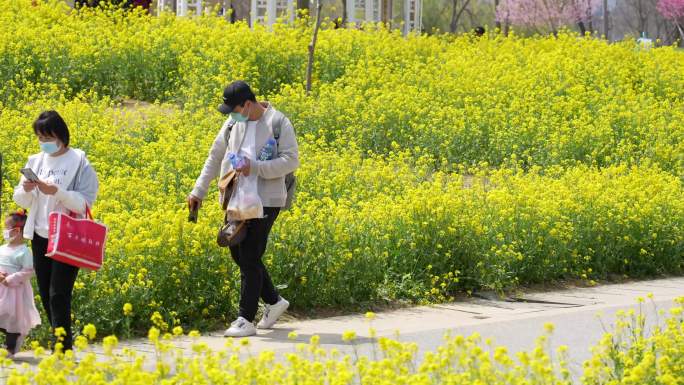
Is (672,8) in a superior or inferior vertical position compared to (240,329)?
superior

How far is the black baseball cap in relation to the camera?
827 centimetres

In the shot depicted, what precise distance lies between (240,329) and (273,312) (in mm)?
405

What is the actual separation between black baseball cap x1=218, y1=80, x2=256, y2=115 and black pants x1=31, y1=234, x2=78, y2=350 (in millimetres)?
1485

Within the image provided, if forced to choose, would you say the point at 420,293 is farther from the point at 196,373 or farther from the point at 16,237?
the point at 196,373

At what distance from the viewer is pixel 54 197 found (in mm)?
7375

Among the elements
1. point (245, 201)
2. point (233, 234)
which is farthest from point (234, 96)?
point (233, 234)

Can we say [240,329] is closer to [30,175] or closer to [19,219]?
[19,219]

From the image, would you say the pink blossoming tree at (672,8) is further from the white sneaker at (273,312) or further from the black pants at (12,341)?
the black pants at (12,341)

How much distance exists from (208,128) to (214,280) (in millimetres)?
6413

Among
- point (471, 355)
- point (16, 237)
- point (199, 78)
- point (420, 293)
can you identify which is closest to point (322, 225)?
point (420, 293)

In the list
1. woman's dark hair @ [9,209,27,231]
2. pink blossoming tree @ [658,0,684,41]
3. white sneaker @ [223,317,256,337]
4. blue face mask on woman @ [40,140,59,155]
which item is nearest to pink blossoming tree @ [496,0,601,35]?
pink blossoming tree @ [658,0,684,41]

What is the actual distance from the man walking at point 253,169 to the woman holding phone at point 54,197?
1.08 metres

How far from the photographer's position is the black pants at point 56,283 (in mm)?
7328

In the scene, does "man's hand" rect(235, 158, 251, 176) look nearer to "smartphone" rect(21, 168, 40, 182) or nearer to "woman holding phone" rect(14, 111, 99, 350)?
"woman holding phone" rect(14, 111, 99, 350)
